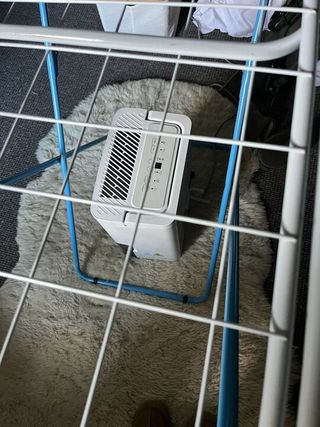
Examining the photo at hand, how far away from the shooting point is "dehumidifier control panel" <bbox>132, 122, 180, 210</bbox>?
0.87 m

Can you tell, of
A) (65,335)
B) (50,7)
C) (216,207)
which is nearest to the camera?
(65,335)

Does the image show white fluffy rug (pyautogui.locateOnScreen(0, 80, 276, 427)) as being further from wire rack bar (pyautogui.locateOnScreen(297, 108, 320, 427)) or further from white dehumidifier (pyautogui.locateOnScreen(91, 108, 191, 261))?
wire rack bar (pyautogui.locateOnScreen(297, 108, 320, 427))

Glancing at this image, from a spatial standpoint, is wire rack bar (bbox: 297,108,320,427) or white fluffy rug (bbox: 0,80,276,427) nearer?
wire rack bar (bbox: 297,108,320,427)

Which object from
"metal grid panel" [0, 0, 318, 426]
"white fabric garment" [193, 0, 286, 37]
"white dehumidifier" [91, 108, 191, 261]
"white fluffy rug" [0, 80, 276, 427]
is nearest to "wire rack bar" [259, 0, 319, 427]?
"metal grid panel" [0, 0, 318, 426]

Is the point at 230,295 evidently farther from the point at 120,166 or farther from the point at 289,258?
the point at 120,166

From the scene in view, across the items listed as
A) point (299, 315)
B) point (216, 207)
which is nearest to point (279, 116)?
point (216, 207)

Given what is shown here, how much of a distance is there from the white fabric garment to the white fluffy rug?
33cm

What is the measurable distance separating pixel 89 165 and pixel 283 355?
3.71ft

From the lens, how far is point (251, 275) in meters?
1.12

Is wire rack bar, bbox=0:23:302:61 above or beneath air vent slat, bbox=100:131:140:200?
beneath

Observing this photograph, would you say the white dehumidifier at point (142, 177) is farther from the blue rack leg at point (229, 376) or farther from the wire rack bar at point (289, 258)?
the wire rack bar at point (289, 258)

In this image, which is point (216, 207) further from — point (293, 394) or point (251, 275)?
point (293, 394)

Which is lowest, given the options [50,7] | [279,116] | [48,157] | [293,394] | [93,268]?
[293,394]

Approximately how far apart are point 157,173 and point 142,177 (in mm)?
41
